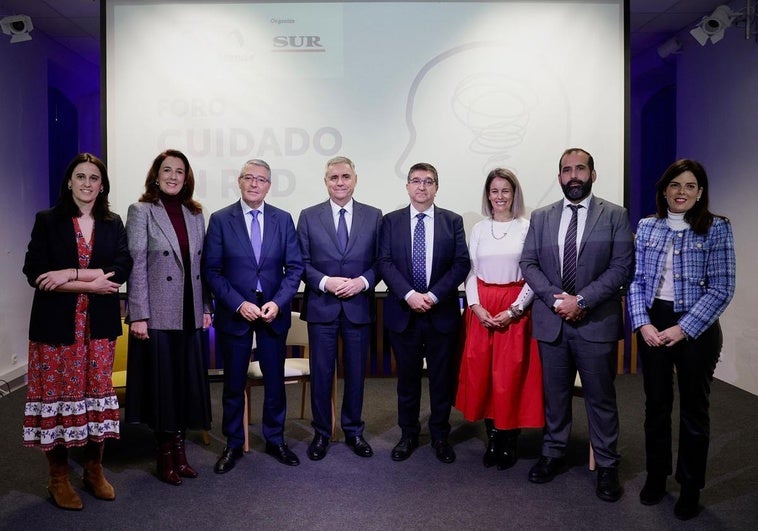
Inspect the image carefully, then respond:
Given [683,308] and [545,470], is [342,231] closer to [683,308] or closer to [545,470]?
[545,470]

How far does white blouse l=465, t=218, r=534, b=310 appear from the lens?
3.18 meters

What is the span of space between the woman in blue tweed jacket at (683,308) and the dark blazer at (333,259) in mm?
1401

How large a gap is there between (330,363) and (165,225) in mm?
1205

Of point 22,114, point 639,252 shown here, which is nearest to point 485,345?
point 639,252

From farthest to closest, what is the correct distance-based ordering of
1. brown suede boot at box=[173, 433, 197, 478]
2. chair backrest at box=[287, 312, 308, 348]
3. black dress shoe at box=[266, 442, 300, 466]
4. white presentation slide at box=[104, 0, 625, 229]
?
white presentation slide at box=[104, 0, 625, 229] < chair backrest at box=[287, 312, 308, 348] < black dress shoe at box=[266, 442, 300, 466] < brown suede boot at box=[173, 433, 197, 478]

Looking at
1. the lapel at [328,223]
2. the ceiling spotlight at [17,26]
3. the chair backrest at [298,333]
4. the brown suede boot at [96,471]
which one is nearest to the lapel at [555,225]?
the lapel at [328,223]

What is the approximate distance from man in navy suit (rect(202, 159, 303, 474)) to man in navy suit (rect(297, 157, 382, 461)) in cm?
13

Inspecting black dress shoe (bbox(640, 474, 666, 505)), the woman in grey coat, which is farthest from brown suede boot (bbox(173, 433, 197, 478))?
black dress shoe (bbox(640, 474, 666, 505))

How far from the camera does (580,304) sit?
2.86 m

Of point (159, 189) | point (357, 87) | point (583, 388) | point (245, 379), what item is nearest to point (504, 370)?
point (583, 388)

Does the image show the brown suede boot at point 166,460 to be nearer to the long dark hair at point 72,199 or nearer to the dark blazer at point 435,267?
the long dark hair at point 72,199

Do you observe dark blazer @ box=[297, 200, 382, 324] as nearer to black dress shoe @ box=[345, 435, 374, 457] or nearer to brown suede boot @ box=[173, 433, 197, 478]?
black dress shoe @ box=[345, 435, 374, 457]

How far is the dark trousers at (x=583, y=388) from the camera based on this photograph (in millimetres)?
2906

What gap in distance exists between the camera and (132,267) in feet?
9.47
